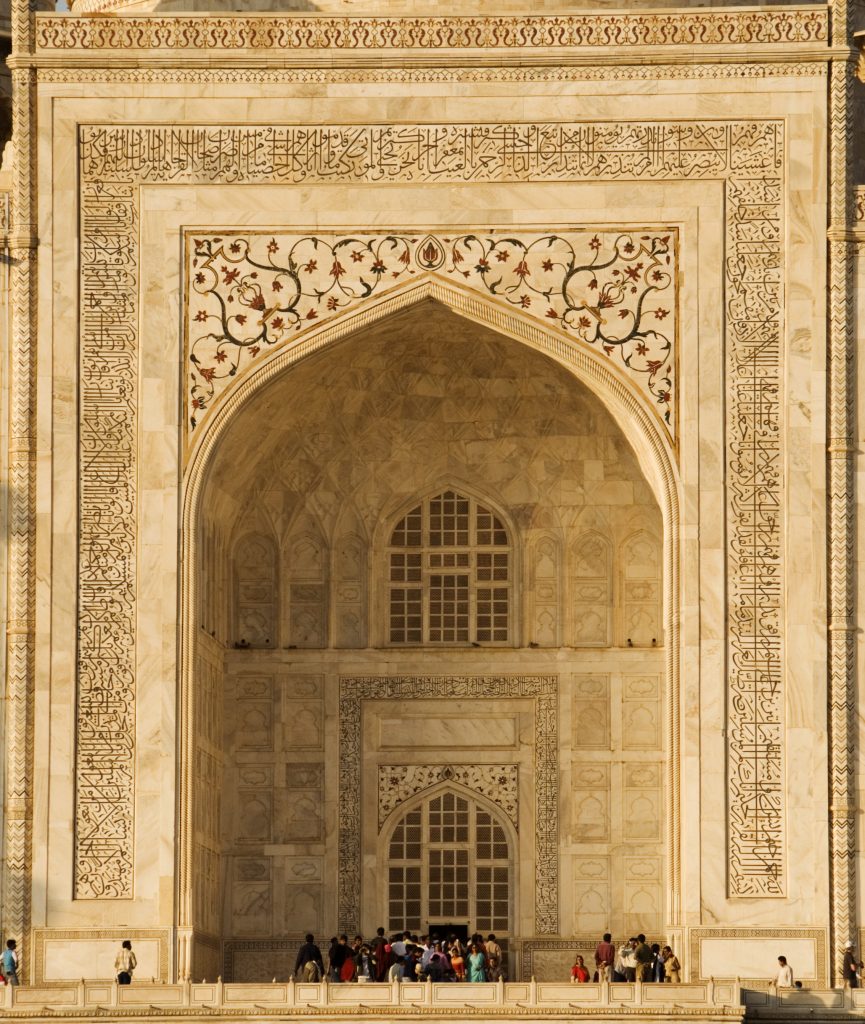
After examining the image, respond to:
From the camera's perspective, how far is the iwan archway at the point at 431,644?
22.5 meters

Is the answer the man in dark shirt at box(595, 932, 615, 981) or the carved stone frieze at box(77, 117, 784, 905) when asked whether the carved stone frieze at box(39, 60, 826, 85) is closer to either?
the carved stone frieze at box(77, 117, 784, 905)

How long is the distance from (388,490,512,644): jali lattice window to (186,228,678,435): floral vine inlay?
2.27 m

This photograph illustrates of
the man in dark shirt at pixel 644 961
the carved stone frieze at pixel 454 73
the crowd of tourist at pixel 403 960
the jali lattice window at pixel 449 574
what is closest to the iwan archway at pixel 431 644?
the jali lattice window at pixel 449 574

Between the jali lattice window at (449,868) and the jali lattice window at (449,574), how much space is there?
121 centimetres

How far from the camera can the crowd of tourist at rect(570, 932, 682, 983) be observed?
20.6 metres

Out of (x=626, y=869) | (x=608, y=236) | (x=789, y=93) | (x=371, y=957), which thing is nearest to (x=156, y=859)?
(x=371, y=957)

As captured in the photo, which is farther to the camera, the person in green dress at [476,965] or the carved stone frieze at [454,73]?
the carved stone frieze at [454,73]

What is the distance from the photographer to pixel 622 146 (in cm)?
2144

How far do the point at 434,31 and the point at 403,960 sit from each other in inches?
246

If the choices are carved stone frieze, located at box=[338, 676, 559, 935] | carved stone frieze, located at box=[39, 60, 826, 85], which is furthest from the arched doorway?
carved stone frieze, located at box=[39, 60, 826, 85]

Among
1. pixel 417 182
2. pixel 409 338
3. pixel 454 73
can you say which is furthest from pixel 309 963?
pixel 454 73

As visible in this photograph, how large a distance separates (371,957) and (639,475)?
412cm

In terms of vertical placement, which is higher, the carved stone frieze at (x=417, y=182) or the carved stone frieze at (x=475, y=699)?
the carved stone frieze at (x=417, y=182)

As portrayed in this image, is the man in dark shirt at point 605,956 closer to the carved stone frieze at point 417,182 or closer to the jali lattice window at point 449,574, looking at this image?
the carved stone frieze at point 417,182
